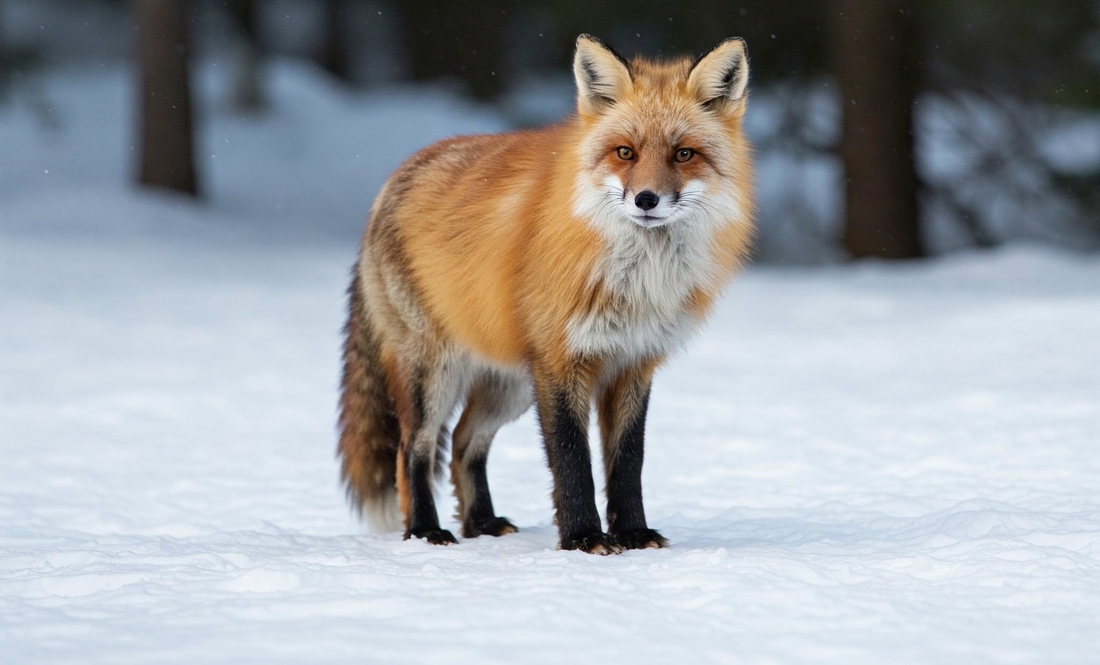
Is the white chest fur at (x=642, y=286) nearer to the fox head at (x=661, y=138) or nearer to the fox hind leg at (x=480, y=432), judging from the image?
the fox head at (x=661, y=138)

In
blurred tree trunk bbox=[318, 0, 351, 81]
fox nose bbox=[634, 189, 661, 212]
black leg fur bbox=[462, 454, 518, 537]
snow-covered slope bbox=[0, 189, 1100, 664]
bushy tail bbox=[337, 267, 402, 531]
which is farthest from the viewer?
blurred tree trunk bbox=[318, 0, 351, 81]

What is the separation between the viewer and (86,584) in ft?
11.5

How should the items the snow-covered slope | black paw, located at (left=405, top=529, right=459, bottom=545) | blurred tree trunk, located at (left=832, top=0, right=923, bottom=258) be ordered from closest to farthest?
the snow-covered slope
black paw, located at (left=405, top=529, right=459, bottom=545)
blurred tree trunk, located at (left=832, top=0, right=923, bottom=258)

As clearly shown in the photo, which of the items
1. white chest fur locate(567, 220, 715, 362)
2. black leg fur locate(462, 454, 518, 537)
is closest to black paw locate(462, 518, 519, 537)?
black leg fur locate(462, 454, 518, 537)

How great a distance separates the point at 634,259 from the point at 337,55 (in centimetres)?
2224

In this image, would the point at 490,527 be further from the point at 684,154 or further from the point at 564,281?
the point at 684,154

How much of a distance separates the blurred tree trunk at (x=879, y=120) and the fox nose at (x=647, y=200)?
824cm

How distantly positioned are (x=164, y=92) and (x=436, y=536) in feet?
31.7

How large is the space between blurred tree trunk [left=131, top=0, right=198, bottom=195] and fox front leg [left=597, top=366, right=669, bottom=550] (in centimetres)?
983

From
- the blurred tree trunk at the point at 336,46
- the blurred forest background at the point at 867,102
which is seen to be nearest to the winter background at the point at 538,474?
the blurred forest background at the point at 867,102

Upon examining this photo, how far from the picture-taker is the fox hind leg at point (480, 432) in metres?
4.91

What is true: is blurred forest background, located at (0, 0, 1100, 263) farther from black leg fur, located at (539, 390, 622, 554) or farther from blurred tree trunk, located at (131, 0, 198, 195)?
black leg fur, located at (539, 390, 622, 554)

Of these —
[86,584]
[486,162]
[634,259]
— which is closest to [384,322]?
[486,162]

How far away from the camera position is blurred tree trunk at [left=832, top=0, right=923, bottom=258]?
11273 mm
